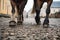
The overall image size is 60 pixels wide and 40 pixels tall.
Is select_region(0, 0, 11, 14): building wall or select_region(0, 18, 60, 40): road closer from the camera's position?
select_region(0, 18, 60, 40): road

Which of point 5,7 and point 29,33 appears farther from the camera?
point 5,7

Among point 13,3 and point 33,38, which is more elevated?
point 13,3

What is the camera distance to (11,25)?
525 cm

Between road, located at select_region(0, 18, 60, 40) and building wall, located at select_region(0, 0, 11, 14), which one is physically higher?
building wall, located at select_region(0, 0, 11, 14)

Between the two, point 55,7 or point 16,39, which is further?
point 55,7

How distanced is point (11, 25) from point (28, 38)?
57.0 inches

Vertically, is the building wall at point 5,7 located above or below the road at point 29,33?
above

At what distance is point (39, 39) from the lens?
149 inches

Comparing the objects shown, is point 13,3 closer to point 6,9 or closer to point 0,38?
Result: point 0,38

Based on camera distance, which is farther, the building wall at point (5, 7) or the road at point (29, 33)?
the building wall at point (5, 7)

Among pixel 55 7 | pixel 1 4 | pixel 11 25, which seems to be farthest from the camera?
pixel 55 7

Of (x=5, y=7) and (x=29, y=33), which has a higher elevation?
(x=5, y=7)

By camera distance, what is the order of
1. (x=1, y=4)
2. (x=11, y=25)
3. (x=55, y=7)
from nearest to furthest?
(x=11, y=25), (x=1, y=4), (x=55, y=7)

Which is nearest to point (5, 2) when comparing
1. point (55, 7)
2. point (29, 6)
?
point (29, 6)
